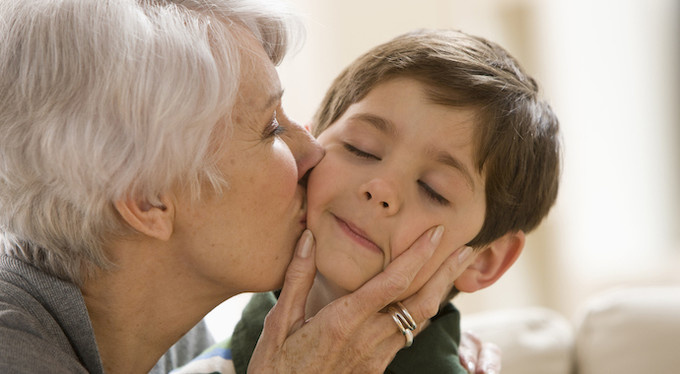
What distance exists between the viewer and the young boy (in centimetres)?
158

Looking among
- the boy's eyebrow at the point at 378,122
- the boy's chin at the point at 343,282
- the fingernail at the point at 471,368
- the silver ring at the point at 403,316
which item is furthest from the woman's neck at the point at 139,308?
the fingernail at the point at 471,368

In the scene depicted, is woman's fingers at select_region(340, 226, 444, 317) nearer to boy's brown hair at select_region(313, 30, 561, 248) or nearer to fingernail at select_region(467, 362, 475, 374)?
boy's brown hair at select_region(313, 30, 561, 248)

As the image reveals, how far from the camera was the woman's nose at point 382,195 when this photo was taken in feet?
5.02

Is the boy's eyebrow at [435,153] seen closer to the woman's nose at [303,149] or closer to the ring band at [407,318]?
the woman's nose at [303,149]

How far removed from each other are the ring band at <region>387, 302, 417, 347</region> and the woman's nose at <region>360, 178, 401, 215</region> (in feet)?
0.73

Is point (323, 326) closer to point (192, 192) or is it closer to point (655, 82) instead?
point (192, 192)

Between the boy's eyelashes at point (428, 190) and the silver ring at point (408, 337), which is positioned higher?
the boy's eyelashes at point (428, 190)

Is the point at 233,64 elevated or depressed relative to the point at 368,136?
elevated

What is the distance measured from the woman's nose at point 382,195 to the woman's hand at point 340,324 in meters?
0.11

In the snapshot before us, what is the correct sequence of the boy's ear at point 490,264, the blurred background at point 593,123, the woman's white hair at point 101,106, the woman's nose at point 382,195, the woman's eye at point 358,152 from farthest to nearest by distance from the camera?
the blurred background at point 593,123 → the boy's ear at point 490,264 → the woman's eye at point 358,152 → the woman's nose at point 382,195 → the woman's white hair at point 101,106

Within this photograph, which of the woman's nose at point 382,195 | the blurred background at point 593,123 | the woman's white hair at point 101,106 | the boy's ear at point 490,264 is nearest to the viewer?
the woman's white hair at point 101,106

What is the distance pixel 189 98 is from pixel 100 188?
0.76ft

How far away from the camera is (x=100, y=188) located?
1.39 meters

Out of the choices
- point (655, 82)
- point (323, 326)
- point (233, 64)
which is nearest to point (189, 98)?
point (233, 64)
